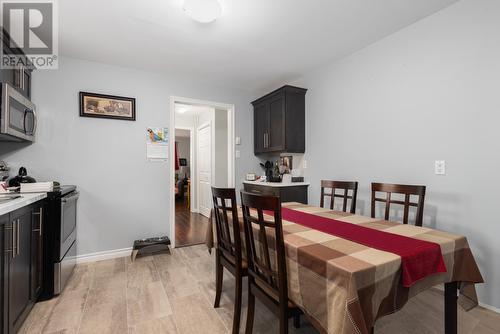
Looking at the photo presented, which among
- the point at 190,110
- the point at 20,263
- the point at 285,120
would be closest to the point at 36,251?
the point at 20,263

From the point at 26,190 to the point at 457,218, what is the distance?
3.62 meters

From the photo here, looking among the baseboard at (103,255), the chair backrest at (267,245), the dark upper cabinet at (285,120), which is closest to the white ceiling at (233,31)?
the dark upper cabinet at (285,120)

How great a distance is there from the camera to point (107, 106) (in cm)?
296

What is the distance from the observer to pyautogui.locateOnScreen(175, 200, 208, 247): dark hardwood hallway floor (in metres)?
3.56

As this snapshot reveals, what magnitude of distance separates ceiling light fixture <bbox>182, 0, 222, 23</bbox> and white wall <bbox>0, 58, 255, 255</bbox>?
1601 millimetres

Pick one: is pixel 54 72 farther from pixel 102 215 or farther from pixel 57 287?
pixel 57 287

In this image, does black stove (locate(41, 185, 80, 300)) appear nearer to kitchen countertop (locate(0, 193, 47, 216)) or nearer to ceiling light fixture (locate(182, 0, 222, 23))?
kitchen countertop (locate(0, 193, 47, 216))

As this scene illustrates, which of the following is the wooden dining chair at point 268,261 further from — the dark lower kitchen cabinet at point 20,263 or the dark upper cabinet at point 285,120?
the dark upper cabinet at point 285,120

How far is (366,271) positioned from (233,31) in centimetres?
229

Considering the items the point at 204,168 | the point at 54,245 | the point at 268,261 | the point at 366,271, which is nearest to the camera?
the point at 366,271

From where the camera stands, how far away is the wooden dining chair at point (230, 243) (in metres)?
1.51

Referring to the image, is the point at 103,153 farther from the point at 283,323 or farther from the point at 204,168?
the point at 283,323


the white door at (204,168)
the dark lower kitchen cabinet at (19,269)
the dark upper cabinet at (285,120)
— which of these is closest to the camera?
the dark lower kitchen cabinet at (19,269)

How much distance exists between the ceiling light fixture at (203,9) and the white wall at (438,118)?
1.75 metres
